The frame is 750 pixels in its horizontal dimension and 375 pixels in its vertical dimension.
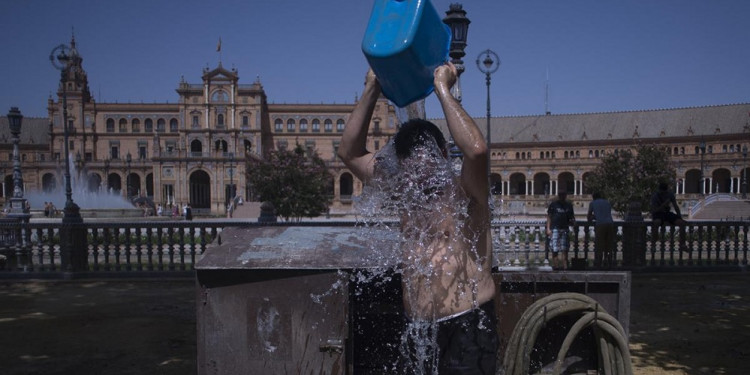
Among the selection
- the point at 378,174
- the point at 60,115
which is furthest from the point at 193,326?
the point at 60,115

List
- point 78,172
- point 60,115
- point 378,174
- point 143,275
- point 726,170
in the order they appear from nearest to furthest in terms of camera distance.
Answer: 1. point 378,174
2. point 143,275
3. point 726,170
4. point 78,172
5. point 60,115

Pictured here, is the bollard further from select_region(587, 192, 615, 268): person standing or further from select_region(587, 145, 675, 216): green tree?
select_region(587, 145, 675, 216): green tree

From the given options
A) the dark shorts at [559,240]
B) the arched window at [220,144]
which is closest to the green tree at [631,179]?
the dark shorts at [559,240]

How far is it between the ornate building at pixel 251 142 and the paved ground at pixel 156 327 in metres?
51.5

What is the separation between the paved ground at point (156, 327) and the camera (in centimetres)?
476

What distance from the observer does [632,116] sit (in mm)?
74500

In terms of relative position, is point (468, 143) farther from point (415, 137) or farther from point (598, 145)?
point (598, 145)

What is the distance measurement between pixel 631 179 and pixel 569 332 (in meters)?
26.8

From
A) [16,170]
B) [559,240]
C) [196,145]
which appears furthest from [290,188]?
[196,145]

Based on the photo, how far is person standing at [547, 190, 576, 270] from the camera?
30.8ft

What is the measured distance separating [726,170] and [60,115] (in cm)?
8933

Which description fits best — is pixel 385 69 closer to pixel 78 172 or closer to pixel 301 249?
pixel 301 249

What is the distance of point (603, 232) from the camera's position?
31.9 feet

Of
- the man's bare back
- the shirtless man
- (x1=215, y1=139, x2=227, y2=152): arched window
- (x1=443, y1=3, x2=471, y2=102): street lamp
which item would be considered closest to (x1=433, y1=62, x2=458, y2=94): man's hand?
the shirtless man
